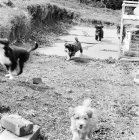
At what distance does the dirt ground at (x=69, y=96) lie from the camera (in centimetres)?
454

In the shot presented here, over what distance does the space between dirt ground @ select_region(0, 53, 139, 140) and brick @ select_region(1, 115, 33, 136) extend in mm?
399

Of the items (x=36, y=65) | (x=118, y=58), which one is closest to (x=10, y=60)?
(x=36, y=65)

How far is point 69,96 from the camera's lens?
5836 mm

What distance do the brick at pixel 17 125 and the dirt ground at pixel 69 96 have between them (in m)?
0.40

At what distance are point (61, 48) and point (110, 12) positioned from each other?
1680cm

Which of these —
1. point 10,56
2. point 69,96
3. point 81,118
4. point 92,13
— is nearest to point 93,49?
point 69,96

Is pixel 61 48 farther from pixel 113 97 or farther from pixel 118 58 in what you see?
pixel 113 97

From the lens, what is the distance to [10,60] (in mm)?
5059

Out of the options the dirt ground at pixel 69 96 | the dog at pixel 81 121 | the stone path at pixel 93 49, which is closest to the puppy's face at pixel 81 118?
the dog at pixel 81 121

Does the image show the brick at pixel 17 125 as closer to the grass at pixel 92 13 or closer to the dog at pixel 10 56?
the dog at pixel 10 56

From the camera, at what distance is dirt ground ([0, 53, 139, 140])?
4.54 m

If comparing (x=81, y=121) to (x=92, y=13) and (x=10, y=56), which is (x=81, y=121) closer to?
(x=10, y=56)

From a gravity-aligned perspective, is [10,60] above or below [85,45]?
above

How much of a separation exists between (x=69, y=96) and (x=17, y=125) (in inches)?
85.5
